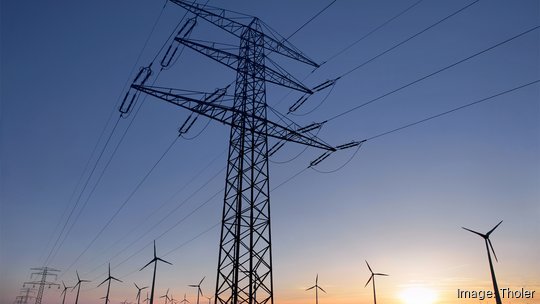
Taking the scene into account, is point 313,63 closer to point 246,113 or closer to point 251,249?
point 246,113

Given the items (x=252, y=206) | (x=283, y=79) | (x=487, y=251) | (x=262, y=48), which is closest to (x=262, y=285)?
(x=252, y=206)

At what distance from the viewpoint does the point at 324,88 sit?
2928 centimetres

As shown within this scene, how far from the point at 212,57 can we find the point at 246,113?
5106 millimetres

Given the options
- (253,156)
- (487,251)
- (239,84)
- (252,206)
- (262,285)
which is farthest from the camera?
(487,251)

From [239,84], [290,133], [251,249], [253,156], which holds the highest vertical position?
[239,84]

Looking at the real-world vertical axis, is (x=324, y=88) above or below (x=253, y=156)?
above

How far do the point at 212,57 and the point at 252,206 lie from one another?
11.8m

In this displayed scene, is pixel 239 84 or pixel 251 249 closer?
pixel 251 249

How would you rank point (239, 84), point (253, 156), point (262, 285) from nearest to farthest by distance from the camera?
point (262, 285) → point (253, 156) → point (239, 84)

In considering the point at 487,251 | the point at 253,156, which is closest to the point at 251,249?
the point at 253,156

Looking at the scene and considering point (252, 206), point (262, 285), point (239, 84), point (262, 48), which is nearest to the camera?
point (262, 285)

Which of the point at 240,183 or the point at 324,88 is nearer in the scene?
the point at 240,183

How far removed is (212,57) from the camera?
2630cm

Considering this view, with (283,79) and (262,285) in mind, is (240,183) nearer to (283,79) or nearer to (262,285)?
(262,285)
